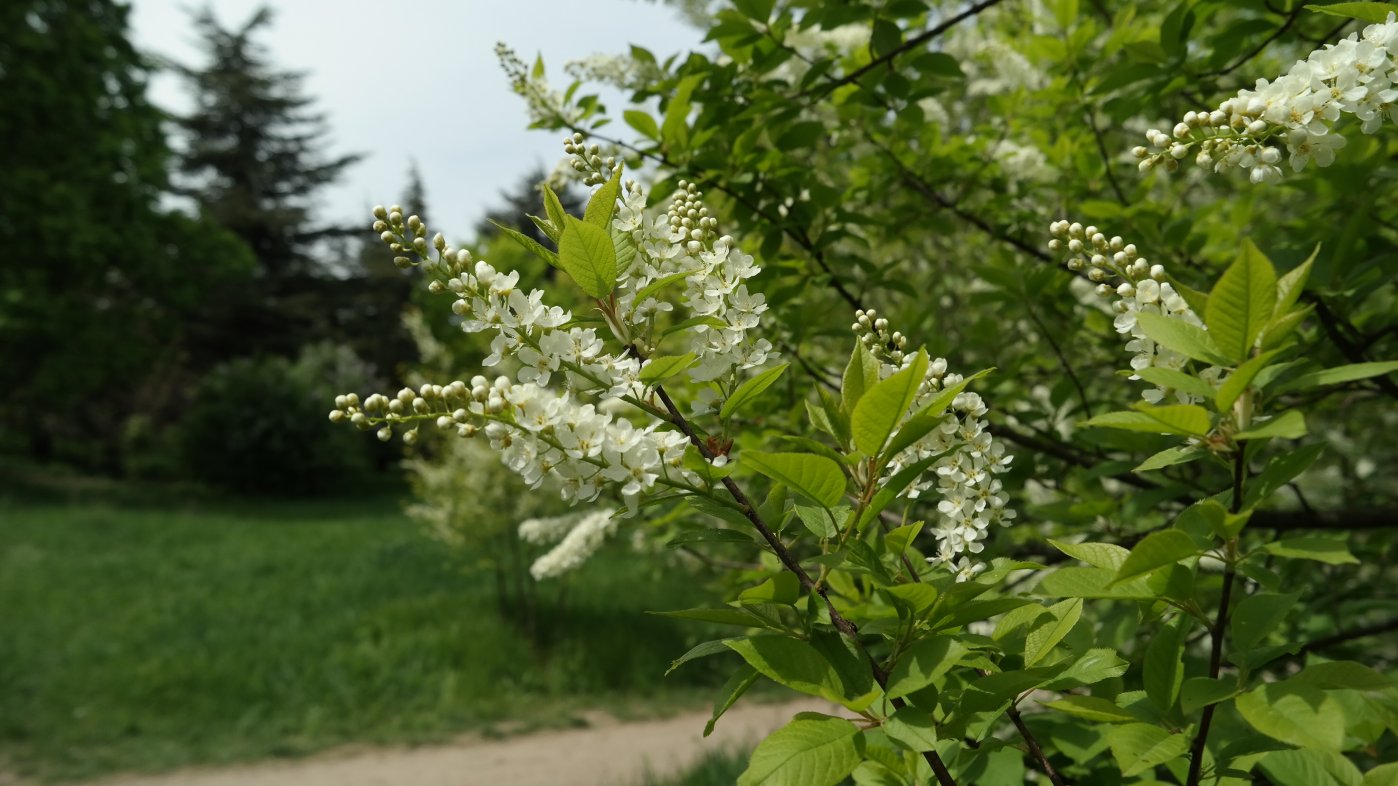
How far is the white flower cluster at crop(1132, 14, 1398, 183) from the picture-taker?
40.4 inches

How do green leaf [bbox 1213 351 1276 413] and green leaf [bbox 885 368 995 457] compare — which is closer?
green leaf [bbox 1213 351 1276 413]

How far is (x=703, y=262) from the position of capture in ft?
3.81

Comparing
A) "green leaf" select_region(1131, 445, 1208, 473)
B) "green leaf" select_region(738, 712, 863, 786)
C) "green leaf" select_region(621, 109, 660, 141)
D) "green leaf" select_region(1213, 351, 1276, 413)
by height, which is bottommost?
"green leaf" select_region(738, 712, 863, 786)

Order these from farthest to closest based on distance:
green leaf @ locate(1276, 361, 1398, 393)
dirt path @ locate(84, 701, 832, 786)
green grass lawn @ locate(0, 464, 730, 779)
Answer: green grass lawn @ locate(0, 464, 730, 779)
dirt path @ locate(84, 701, 832, 786)
green leaf @ locate(1276, 361, 1398, 393)

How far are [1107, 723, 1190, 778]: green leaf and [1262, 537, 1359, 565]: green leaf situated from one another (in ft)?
0.76

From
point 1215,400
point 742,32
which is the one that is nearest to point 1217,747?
point 1215,400

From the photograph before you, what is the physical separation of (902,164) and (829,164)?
49 centimetres

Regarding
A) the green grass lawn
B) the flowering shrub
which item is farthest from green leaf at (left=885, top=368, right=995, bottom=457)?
the green grass lawn

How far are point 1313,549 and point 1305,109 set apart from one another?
22.0 inches

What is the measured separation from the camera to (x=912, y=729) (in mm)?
890

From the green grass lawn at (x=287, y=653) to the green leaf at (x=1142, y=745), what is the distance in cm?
644

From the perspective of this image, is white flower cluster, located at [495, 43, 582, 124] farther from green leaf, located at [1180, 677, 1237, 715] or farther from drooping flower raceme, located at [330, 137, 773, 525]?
green leaf, located at [1180, 677, 1237, 715]

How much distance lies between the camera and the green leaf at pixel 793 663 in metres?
0.93

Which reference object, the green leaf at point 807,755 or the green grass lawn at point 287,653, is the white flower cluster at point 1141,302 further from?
the green grass lawn at point 287,653
